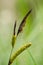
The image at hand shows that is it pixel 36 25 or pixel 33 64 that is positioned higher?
pixel 36 25

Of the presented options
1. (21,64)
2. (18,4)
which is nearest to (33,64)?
(21,64)

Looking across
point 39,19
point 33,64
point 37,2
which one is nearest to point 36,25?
point 39,19

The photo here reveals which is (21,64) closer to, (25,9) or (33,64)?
(33,64)

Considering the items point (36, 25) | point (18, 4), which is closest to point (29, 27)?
point (36, 25)

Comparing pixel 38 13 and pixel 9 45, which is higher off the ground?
pixel 38 13

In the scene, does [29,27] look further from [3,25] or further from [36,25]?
[3,25]

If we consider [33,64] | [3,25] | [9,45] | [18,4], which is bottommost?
[33,64]
